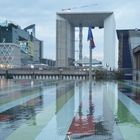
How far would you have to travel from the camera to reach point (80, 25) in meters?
197

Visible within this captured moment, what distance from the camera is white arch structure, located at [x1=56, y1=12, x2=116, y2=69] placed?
182 m

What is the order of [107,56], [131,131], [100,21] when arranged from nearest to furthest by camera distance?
[131,131]
[107,56]
[100,21]

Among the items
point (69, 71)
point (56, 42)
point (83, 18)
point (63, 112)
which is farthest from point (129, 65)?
point (63, 112)

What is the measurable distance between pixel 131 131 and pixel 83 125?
2.05 metres

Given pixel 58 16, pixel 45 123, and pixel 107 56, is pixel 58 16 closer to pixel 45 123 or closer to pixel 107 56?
pixel 107 56

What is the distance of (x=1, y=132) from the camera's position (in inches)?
527

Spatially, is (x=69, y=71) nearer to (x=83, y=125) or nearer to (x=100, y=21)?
(x=100, y=21)

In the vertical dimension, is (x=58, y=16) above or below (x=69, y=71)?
above

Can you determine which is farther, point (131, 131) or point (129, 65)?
point (129, 65)

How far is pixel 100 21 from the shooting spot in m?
194

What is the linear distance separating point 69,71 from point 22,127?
4729 inches

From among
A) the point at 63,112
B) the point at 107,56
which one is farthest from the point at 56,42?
the point at 63,112

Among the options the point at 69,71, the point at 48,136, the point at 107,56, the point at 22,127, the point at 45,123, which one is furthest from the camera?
the point at 107,56

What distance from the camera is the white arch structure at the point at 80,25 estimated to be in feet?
599
